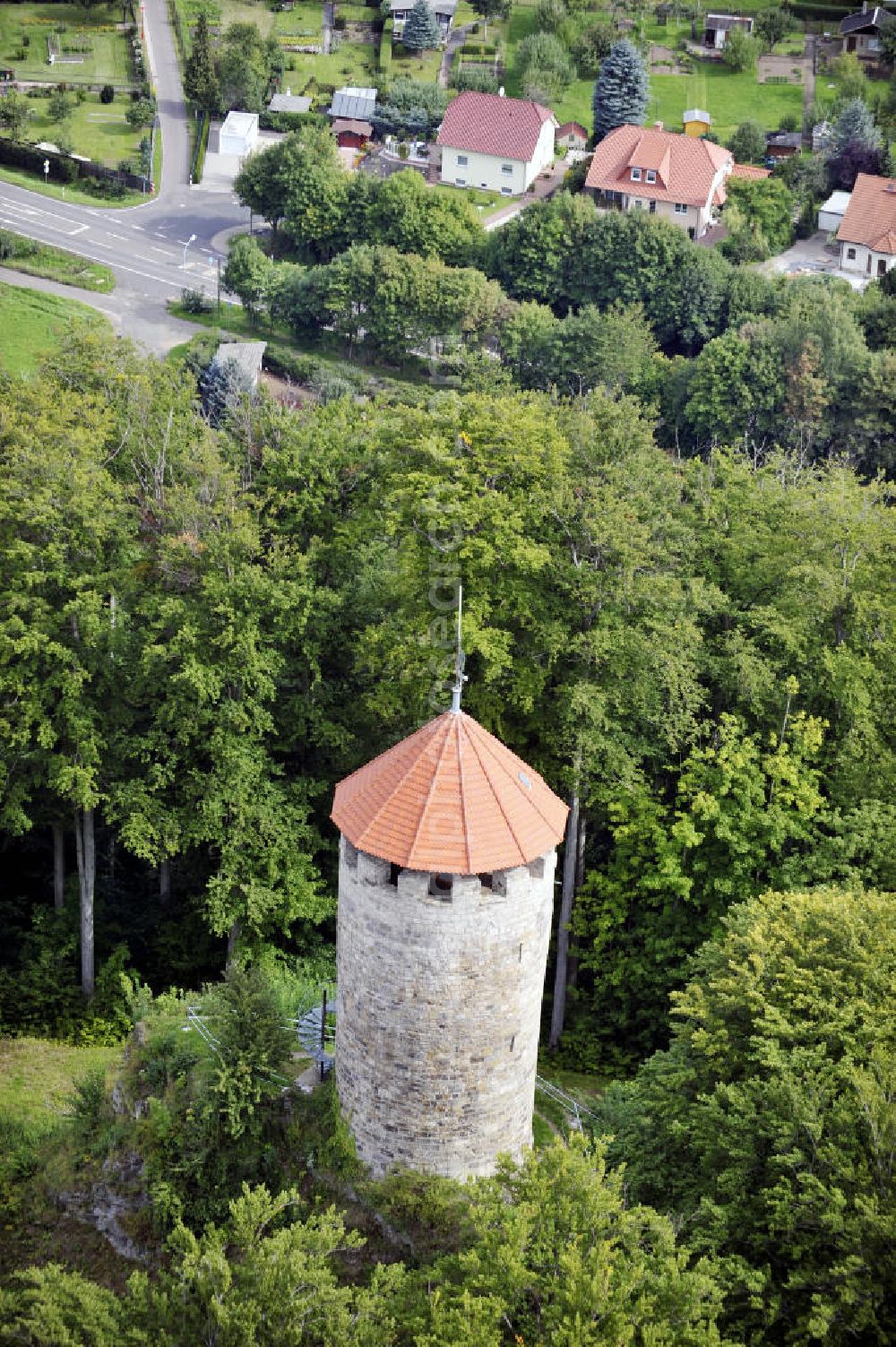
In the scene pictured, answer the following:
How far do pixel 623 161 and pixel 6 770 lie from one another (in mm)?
67704

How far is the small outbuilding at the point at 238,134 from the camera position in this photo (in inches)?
4269

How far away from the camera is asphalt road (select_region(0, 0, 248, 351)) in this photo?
9400 cm

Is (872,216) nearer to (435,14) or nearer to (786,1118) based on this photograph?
(435,14)

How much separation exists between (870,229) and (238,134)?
125 ft

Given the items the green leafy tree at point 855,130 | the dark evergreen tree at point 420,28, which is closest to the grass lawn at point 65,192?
the dark evergreen tree at point 420,28

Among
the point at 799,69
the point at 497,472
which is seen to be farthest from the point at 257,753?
the point at 799,69

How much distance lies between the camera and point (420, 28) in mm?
116125

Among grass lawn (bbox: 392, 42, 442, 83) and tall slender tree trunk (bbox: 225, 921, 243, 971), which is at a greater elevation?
grass lawn (bbox: 392, 42, 442, 83)

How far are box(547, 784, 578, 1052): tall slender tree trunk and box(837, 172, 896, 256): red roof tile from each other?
59.7 m

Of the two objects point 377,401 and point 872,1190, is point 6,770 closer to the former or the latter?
point 377,401

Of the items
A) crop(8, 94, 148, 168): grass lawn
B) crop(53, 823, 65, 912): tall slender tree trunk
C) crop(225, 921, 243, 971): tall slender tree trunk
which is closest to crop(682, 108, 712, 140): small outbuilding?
crop(8, 94, 148, 168): grass lawn

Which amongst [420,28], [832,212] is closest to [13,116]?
[420,28]

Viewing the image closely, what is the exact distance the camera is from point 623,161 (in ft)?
330

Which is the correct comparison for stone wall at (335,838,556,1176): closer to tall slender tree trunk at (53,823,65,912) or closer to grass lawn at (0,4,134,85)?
tall slender tree trunk at (53,823,65,912)
